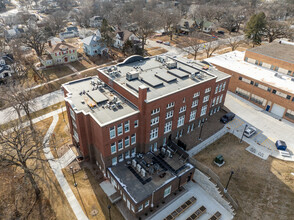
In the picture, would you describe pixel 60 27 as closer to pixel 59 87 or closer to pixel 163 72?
pixel 59 87

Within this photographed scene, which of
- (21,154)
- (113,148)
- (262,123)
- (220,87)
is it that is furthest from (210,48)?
(21,154)

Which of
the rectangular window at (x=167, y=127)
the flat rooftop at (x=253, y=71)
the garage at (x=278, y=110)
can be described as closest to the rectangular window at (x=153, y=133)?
the rectangular window at (x=167, y=127)

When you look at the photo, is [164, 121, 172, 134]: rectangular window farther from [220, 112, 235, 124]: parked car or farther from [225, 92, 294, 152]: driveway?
[225, 92, 294, 152]: driveway

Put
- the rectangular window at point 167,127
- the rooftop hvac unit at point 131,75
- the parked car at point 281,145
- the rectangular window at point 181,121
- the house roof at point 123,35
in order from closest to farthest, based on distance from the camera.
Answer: the rectangular window at point 167,127 < the rooftop hvac unit at point 131,75 < the rectangular window at point 181,121 < the parked car at point 281,145 < the house roof at point 123,35

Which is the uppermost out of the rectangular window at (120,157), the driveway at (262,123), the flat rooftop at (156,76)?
the flat rooftop at (156,76)

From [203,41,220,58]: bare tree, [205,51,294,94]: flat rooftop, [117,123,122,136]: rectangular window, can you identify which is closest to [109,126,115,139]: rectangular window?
[117,123,122,136]: rectangular window

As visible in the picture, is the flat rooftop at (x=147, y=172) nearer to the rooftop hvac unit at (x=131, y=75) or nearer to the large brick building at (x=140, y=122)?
the large brick building at (x=140, y=122)
